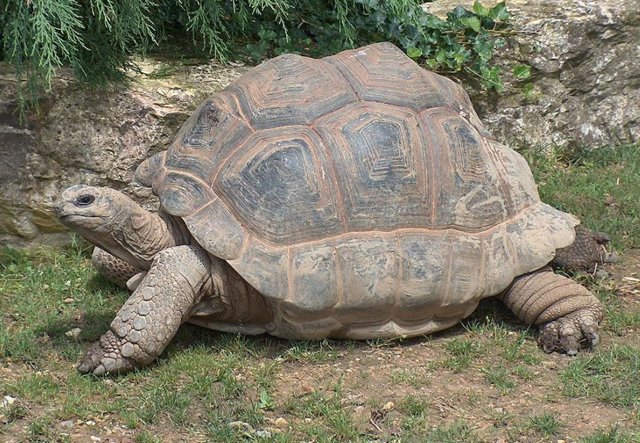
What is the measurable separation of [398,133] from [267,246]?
900mm

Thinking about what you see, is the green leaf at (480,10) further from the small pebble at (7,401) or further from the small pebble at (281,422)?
the small pebble at (7,401)

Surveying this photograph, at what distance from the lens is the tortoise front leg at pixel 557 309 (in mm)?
4973

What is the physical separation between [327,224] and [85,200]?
→ 1189 mm

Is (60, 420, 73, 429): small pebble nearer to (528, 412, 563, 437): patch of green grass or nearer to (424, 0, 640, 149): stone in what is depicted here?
(528, 412, 563, 437): patch of green grass

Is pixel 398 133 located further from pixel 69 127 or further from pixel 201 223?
pixel 69 127

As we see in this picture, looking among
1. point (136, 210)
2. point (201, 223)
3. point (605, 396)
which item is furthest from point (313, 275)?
point (605, 396)

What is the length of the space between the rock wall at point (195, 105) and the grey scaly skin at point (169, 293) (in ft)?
3.05

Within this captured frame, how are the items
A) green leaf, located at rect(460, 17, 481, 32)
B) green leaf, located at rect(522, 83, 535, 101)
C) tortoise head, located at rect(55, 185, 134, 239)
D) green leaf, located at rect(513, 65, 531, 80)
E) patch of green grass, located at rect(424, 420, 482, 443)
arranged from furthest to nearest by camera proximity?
green leaf, located at rect(522, 83, 535, 101), green leaf, located at rect(513, 65, 531, 80), green leaf, located at rect(460, 17, 481, 32), tortoise head, located at rect(55, 185, 134, 239), patch of green grass, located at rect(424, 420, 482, 443)

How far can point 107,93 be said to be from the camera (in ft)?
19.2

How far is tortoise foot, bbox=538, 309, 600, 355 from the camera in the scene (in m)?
4.95

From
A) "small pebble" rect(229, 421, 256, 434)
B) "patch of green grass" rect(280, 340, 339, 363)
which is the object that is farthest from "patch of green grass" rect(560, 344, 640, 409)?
"small pebble" rect(229, 421, 256, 434)

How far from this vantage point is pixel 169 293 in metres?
4.71

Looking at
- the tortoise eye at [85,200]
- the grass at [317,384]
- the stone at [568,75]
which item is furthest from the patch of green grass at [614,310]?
the tortoise eye at [85,200]

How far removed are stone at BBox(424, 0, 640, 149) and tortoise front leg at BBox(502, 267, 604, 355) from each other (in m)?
2.19
